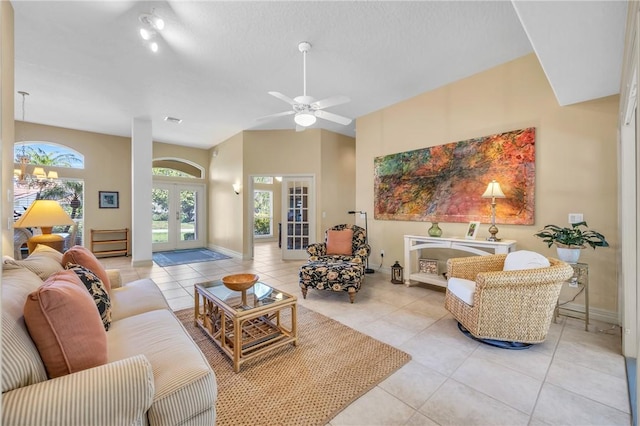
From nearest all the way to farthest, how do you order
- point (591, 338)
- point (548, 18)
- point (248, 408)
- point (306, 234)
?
point (248, 408), point (548, 18), point (591, 338), point (306, 234)

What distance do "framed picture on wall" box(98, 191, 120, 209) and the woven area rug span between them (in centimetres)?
158

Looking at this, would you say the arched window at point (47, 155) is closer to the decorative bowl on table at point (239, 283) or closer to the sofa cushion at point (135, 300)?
the sofa cushion at point (135, 300)

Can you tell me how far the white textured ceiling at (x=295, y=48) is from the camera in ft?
7.52

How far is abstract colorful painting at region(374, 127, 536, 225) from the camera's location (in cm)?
336

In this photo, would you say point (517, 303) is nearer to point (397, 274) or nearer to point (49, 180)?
point (397, 274)

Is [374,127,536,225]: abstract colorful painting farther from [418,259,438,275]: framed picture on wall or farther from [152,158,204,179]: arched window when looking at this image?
[152,158,204,179]: arched window

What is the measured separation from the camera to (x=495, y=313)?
2379mm

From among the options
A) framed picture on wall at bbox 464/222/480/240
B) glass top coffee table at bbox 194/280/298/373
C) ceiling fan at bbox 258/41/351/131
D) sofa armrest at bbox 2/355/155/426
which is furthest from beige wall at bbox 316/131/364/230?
sofa armrest at bbox 2/355/155/426

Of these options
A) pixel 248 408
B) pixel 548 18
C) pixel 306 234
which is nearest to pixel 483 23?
pixel 548 18

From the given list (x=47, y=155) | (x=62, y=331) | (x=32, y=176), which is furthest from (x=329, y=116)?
(x=47, y=155)

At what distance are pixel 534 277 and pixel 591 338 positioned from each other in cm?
99

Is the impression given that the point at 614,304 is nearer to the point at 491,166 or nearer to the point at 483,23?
the point at 491,166

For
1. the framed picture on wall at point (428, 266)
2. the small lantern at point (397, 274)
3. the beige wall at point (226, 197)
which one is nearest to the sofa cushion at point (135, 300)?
the small lantern at point (397, 274)

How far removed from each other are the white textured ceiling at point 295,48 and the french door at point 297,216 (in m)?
2.05
